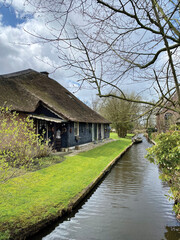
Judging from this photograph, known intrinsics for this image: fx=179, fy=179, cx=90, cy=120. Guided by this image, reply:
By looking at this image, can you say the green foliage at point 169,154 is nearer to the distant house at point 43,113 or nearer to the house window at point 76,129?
the distant house at point 43,113

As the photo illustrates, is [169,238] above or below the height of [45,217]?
below

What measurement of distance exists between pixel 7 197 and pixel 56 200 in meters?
1.45

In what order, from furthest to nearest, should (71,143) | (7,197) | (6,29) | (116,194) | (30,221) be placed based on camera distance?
1. (71,143)
2. (116,194)
3. (7,197)
4. (30,221)
5. (6,29)

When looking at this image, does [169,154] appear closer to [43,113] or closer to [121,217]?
Answer: [121,217]

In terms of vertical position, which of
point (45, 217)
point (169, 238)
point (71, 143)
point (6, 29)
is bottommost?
point (169, 238)

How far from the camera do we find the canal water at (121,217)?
15.1 feet

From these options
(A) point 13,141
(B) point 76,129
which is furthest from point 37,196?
(B) point 76,129

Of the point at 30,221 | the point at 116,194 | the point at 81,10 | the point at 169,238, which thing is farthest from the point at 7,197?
the point at 81,10

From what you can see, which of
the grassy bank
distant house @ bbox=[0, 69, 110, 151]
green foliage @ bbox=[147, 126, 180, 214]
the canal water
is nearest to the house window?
distant house @ bbox=[0, 69, 110, 151]

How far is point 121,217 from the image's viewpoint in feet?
18.1

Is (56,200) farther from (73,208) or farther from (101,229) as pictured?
(101,229)

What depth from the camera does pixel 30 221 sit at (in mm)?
4359

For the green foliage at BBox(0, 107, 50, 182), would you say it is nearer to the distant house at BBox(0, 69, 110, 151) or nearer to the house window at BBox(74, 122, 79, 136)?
the distant house at BBox(0, 69, 110, 151)

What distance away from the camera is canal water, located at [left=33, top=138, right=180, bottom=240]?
459 cm
